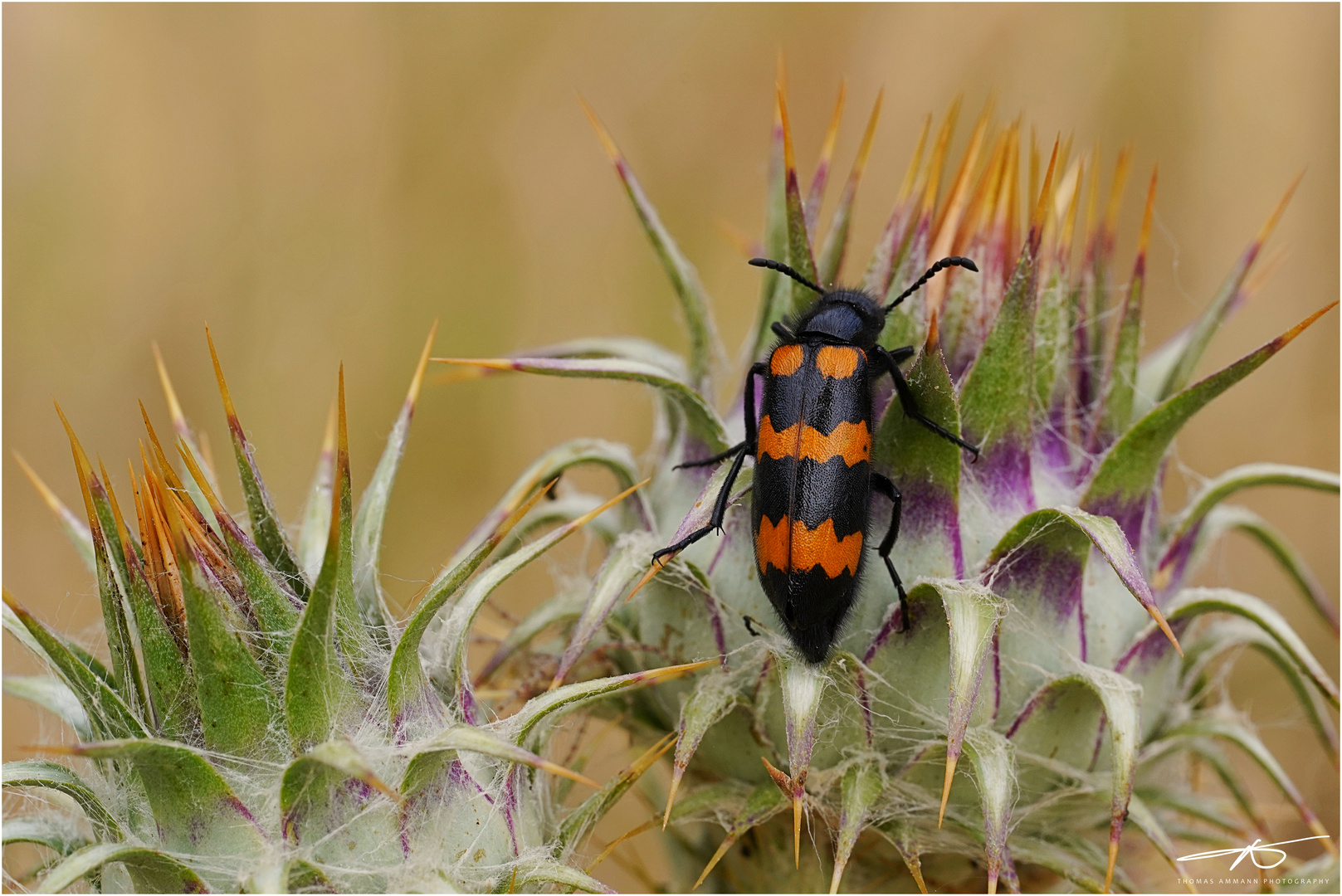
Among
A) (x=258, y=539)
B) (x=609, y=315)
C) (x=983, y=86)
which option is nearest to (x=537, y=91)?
(x=609, y=315)

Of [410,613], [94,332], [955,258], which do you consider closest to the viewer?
[410,613]

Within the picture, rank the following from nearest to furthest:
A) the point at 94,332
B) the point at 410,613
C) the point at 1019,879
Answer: the point at 410,613, the point at 1019,879, the point at 94,332

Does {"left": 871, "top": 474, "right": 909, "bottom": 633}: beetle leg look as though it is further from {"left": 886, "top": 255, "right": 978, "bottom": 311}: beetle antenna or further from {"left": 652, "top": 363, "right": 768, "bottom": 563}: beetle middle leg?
{"left": 886, "top": 255, "right": 978, "bottom": 311}: beetle antenna

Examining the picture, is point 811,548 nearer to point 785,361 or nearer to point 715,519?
point 715,519

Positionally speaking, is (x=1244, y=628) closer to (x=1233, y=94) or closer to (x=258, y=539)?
(x=258, y=539)

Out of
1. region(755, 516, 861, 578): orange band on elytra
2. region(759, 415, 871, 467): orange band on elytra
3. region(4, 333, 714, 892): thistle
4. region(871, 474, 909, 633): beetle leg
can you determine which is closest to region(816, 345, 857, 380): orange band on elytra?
region(759, 415, 871, 467): orange band on elytra
